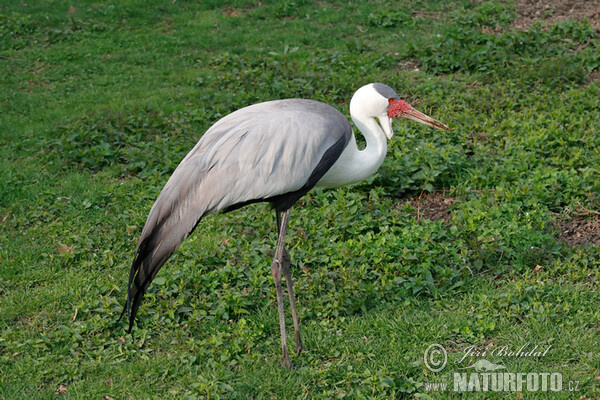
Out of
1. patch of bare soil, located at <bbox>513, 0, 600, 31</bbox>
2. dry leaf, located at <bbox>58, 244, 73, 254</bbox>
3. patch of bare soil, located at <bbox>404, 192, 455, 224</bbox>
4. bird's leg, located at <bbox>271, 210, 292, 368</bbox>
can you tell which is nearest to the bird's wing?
bird's leg, located at <bbox>271, 210, 292, 368</bbox>

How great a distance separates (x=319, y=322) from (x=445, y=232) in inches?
50.8

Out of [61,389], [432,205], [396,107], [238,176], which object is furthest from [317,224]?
[61,389]

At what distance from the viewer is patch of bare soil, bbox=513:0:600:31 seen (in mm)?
9023

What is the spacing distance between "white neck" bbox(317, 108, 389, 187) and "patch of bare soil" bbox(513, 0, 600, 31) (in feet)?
17.4

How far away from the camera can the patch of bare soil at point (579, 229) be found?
509cm

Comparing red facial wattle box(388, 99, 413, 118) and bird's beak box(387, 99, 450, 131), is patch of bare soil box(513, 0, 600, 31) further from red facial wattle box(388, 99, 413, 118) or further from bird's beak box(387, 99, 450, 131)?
red facial wattle box(388, 99, 413, 118)

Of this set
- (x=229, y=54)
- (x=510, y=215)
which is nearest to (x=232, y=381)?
(x=510, y=215)

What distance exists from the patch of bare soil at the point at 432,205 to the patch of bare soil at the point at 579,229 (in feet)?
2.87

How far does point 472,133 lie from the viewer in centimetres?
659

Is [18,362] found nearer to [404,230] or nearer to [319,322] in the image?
[319,322]

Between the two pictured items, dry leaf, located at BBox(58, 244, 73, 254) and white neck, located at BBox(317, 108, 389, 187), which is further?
dry leaf, located at BBox(58, 244, 73, 254)

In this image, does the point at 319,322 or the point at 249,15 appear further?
the point at 249,15

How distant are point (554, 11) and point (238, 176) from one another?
6.95 m

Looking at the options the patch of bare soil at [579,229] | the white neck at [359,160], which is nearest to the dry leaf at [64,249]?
the white neck at [359,160]
